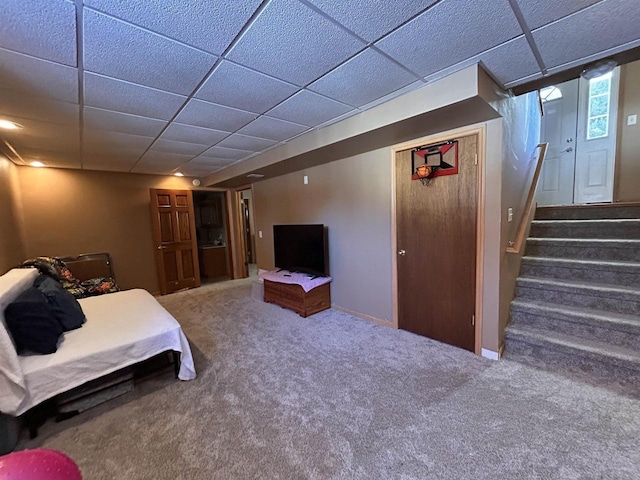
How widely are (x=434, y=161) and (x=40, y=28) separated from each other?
2.87 m

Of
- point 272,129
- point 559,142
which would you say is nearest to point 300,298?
point 272,129

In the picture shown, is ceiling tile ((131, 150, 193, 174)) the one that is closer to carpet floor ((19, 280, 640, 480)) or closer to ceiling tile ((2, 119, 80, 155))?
ceiling tile ((2, 119, 80, 155))

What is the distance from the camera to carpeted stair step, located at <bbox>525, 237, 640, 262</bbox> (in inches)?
102

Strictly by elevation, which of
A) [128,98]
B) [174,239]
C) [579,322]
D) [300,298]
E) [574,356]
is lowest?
[574,356]

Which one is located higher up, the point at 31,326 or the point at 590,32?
the point at 590,32

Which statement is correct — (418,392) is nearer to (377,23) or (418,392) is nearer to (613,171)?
(377,23)

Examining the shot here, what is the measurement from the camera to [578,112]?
4457 mm

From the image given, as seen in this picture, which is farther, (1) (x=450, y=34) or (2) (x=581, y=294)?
(2) (x=581, y=294)

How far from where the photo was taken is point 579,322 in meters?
2.31

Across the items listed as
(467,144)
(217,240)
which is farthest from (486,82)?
(217,240)

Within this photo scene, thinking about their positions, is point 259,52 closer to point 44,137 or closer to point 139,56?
point 139,56

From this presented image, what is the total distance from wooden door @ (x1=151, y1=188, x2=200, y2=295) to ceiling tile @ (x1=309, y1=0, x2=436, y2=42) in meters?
4.55

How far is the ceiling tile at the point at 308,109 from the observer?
2294mm

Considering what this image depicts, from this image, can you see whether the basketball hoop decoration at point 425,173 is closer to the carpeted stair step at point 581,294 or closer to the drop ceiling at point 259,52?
the drop ceiling at point 259,52
